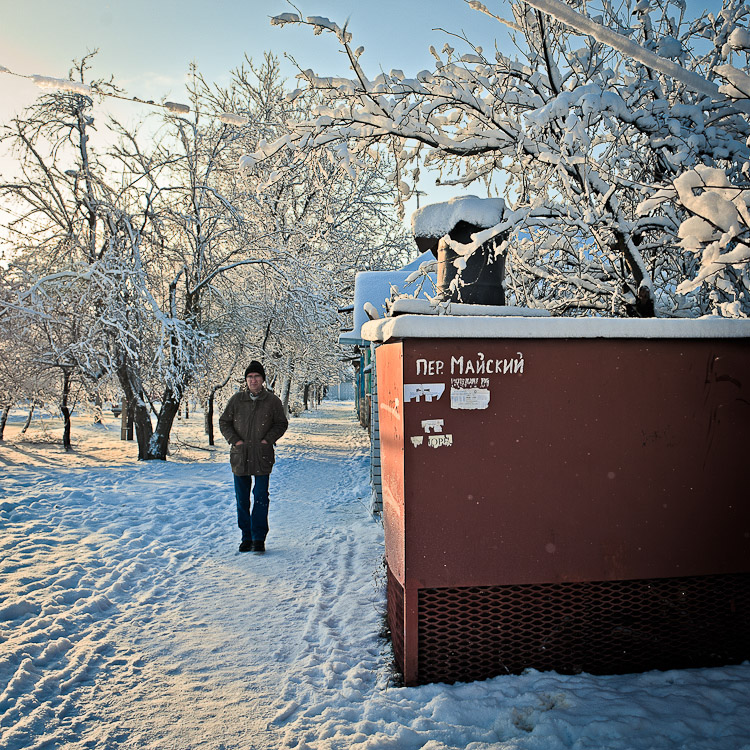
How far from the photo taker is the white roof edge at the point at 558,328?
2.76 m

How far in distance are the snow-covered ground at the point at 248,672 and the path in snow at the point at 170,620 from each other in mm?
13

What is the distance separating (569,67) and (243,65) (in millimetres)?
17307

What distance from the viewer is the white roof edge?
2760 mm

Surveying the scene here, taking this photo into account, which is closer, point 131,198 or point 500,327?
point 500,327

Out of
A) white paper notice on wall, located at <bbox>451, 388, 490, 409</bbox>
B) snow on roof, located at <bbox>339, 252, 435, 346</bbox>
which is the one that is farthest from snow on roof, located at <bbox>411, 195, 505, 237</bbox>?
snow on roof, located at <bbox>339, 252, 435, 346</bbox>

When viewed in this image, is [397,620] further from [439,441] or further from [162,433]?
[162,433]

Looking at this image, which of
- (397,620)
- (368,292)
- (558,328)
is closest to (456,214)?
(558,328)

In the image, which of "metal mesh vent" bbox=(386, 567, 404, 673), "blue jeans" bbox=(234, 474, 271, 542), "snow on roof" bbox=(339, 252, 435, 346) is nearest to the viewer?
"metal mesh vent" bbox=(386, 567, 404, 673)

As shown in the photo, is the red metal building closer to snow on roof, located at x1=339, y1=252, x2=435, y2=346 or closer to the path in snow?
the path in snow

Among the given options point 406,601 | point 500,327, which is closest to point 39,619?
point 406,601

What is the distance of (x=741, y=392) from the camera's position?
2.99 m

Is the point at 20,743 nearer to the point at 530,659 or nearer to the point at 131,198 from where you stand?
the point at 530,659

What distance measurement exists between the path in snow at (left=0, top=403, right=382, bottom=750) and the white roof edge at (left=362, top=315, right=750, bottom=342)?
1941 mm

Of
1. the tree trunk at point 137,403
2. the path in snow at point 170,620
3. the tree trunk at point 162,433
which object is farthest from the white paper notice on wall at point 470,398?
the tree trunk at point 162,433
